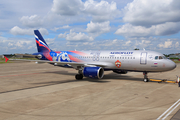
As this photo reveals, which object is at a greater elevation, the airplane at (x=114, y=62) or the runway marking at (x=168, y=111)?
the airplane at (x=114, y=62)

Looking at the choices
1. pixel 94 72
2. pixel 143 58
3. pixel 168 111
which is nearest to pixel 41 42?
pixel 94 72

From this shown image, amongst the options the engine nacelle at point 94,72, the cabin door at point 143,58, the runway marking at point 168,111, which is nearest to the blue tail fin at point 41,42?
the engine nacelle at point 94,72

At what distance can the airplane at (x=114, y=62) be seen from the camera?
17797 mm

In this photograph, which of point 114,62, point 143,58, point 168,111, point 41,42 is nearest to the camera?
point 168,111

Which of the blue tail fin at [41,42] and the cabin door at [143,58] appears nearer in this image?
the cabin door at [143,58]

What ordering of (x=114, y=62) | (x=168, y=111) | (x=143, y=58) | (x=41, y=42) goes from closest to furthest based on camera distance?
(x=168, y=111) < (x=143, y=58) < (x=114, y=62) < (x=41, y=42)

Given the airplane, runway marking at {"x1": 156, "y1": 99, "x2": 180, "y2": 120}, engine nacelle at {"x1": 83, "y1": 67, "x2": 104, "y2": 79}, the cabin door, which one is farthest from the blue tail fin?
runway marking at {"x1": 156, "y1": 99, "x2": 180, "y2": 120}

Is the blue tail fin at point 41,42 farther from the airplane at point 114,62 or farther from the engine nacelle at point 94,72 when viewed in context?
the engine nacelle at point 94,72

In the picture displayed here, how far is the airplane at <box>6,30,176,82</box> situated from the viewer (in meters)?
17.8

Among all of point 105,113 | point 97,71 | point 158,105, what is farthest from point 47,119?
point 97,71

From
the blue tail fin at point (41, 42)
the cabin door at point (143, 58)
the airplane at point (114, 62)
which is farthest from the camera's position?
the blue tail fin at point (41, 42)

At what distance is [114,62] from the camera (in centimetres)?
2044

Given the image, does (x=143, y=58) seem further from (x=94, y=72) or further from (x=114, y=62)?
(x=94, y=72)

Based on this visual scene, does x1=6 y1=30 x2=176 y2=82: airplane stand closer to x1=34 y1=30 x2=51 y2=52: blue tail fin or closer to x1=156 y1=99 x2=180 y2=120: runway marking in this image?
x1=34 y1=30 x2=51 y2=52: blue tail fin
